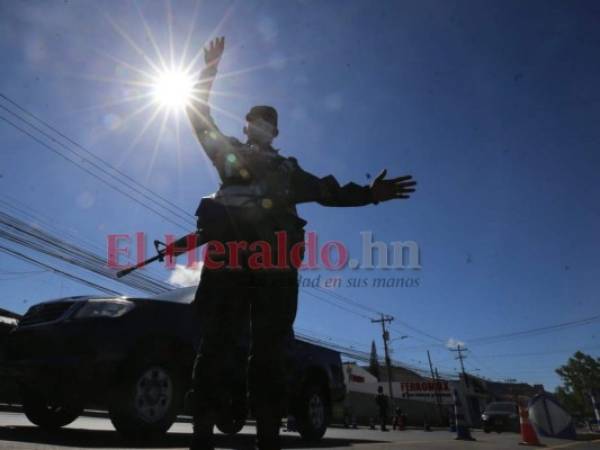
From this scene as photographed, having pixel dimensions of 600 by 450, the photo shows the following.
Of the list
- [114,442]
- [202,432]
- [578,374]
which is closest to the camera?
[202,432]

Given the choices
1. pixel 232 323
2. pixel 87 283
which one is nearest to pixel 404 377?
pixel 87 283

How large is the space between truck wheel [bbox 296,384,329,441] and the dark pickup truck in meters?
1.27

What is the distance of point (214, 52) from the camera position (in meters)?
2.13

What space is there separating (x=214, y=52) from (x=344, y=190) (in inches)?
38.8

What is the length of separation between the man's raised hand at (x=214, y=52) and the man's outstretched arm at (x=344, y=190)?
0.72m

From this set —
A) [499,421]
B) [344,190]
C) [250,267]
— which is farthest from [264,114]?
[499,421]

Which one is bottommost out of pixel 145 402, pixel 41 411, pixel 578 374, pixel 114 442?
pixel 114 442

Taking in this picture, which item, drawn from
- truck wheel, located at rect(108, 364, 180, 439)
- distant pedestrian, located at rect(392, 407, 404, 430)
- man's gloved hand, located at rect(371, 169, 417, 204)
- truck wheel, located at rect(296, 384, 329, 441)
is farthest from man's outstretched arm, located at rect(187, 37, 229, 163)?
distant pedestrian, located at rect(392, 407, 404, 430)

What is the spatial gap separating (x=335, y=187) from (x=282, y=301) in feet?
2.24

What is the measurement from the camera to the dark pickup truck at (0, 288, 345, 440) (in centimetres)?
324

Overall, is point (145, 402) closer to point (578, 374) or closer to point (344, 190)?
point (344, 190)

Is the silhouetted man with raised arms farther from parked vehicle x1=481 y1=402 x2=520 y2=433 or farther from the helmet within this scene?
parked vehicle x1=481 y1=402 x2=520 y2=433

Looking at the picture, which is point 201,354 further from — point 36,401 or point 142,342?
point 36,401

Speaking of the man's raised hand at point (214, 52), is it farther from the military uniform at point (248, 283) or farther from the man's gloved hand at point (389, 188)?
the man's gloved hand at point (389, 188)
